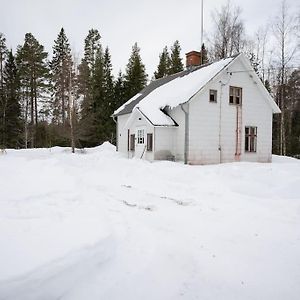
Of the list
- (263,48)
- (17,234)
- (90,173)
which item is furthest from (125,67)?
(17,234)

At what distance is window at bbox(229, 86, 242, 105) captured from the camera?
661 inches

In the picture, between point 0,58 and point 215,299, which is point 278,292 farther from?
point 0,58

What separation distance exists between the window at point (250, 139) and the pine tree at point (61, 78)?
572 inches

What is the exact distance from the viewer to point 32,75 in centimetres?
3381

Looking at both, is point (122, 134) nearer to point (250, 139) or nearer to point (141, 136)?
point (141, 136)

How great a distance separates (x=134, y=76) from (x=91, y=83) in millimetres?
6110

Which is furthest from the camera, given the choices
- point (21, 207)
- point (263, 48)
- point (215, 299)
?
point (263, 48)

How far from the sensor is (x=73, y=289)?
321 centimetres

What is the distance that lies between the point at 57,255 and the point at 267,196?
6054 mm

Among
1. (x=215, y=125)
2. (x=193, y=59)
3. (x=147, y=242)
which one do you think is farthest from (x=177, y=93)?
(x=147, y=242)

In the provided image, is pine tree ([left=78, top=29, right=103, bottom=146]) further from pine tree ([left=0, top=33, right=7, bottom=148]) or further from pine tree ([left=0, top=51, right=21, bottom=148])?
pine tree ([left=0, top=33, right=7, bottom=148])

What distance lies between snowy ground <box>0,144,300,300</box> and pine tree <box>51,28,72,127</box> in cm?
1682

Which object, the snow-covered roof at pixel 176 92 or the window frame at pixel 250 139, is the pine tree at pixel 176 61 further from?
the window frame at pixel 250 139

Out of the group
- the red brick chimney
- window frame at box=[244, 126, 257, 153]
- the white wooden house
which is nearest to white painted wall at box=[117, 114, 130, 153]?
the white wooden house
